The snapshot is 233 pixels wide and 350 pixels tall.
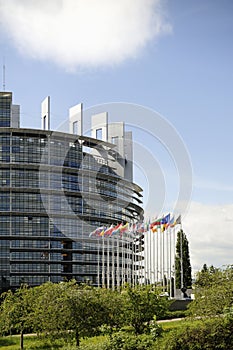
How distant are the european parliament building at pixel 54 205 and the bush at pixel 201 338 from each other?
6766 cm

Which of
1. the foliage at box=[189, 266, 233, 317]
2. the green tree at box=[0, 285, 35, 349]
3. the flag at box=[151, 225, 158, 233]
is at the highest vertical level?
the flag at box=[151, 225, 158, 233]

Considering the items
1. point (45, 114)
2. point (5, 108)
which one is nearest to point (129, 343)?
point (45, 114)

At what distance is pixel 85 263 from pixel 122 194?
1498 centimetres

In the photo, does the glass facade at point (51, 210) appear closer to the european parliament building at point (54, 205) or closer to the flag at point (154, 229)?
the european parliament building at point (54, 205)

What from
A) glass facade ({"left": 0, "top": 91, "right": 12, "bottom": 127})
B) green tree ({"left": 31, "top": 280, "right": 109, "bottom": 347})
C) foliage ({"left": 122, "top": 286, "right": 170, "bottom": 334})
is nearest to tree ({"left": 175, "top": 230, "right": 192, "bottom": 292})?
glass facade ({"left": 0, "top": 91, "right": 12, "bottom": 127})

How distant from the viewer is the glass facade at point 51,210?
88.9 meters

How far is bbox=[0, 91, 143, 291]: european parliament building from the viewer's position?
292 feet

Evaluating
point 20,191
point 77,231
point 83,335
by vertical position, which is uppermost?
point 20,191

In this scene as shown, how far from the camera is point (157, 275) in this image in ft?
239

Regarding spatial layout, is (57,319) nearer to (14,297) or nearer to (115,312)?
(115,312)

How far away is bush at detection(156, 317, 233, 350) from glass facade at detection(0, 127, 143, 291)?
68.0 m

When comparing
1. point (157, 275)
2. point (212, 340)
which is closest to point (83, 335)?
point (212, 340)

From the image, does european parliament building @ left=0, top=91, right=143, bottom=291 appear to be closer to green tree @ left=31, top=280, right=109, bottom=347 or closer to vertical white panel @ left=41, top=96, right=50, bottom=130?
vertical white panel @ left=41, top=96, right=50, bottom=130

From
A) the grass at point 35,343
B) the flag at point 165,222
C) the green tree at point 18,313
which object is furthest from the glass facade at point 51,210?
the green tree at point 18,313
